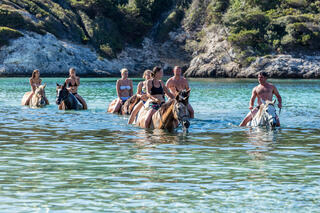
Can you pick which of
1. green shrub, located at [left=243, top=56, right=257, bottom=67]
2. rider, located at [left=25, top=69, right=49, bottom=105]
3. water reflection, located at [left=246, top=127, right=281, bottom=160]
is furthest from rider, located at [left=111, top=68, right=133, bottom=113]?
green shrub, located at [left=243, top=56, right=257, bottom=67]

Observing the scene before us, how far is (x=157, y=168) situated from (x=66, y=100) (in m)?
14.8

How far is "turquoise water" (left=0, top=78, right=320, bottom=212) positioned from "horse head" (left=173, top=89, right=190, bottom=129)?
532mm

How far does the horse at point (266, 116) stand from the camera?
55.2 ft

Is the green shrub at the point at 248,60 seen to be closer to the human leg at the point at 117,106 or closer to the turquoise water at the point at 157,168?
the human leg at the point at 117,106

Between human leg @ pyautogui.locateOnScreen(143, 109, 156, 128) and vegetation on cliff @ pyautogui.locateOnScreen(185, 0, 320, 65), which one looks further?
vegetation on cliff @ pyautogui.locateOnScreen(185, 0, 320, 65)

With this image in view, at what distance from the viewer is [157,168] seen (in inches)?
429

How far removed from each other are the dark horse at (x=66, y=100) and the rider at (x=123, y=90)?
2.03m

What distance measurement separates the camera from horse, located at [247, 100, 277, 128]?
55.2 feet

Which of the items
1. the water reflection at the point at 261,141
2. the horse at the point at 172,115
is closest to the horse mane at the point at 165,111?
the horse at the point at 172,115

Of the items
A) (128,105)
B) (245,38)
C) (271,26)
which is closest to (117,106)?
(128,105)

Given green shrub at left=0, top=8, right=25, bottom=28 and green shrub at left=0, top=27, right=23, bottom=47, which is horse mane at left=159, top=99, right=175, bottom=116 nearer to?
green shrub at left=0, top=27, right=23, bottom=47

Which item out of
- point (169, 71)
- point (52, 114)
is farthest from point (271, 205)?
point (169, 71)

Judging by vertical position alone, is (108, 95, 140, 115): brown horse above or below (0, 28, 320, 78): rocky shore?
below

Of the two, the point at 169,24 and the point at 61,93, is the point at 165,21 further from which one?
the point at 61,93
